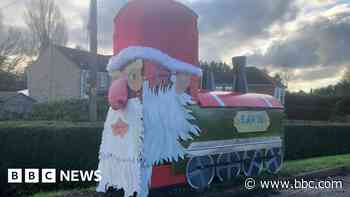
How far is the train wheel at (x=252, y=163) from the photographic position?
29.5 ft

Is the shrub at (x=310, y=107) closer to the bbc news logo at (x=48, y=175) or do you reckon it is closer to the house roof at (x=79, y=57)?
the house roof at (x=79, y=57)

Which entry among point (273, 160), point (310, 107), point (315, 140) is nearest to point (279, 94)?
point (310, 107)

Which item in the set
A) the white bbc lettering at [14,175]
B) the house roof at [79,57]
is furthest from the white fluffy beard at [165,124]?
the house roof at [79,57]

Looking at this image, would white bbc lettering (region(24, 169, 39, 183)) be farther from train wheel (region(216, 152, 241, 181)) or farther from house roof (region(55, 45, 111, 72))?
house roof (region(55, 45, 111, 72))

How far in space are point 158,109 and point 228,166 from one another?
8.02ft

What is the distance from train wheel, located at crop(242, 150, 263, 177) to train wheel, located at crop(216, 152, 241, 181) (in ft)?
0.78

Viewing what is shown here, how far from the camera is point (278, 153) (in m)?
10.0

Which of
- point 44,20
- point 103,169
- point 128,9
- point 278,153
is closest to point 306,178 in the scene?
point 278,153

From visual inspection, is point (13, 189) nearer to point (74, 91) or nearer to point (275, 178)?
point (275, 178)

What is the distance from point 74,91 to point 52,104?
19.0 meters

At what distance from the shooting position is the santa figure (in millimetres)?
6648

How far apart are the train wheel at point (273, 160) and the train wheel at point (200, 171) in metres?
2.07

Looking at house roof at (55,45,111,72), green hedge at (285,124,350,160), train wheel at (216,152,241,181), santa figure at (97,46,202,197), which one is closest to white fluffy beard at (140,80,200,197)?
santa figure at (97,46,202,197)

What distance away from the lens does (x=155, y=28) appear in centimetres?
685
